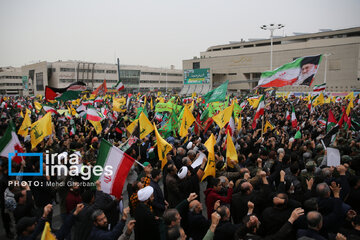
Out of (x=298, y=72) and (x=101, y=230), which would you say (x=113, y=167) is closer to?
(x=101, y=230)

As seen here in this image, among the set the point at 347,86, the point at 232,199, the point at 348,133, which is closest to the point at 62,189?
the point at 232,199

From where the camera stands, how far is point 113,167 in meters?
4.02

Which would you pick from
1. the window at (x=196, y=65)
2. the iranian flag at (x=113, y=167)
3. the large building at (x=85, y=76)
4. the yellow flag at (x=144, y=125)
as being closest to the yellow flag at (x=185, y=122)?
the yellow flag at (x=144, y=125)

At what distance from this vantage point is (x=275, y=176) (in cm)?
482

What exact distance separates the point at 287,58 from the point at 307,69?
59323mm

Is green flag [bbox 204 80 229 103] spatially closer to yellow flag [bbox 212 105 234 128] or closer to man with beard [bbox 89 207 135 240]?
yellow flag [bbox 212 105 234 128]

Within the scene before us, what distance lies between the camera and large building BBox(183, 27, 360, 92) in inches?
2169

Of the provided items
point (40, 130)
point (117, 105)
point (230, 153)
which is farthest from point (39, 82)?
point (230, 153)

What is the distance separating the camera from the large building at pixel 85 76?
7600 centimetres

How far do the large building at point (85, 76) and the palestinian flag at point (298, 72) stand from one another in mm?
67175

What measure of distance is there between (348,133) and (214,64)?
2709 inches

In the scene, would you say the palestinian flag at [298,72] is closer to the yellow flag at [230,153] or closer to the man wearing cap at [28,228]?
the yellow flag at [230,153]

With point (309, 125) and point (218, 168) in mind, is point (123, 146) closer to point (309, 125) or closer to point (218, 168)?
point (218, 168)

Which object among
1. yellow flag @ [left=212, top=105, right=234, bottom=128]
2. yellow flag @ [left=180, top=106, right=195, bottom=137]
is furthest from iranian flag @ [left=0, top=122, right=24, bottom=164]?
yellow flag @ [left=212, top=105, right=234, bottom=128]
